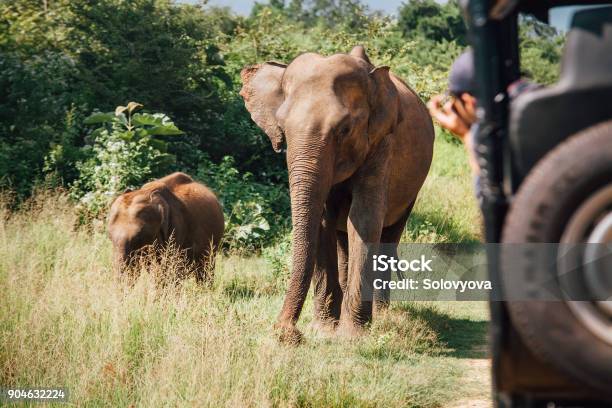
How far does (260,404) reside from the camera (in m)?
6.21

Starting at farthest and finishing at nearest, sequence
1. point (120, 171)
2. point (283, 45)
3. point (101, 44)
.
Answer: point (283, 45) < point (101, 44) < point (120, 171)

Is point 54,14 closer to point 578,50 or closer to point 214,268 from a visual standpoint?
point 214,268

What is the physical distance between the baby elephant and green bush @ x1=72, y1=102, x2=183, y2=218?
4.17 feet

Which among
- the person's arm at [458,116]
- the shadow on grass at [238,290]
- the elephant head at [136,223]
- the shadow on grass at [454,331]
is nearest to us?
the person's arm at [458,116]

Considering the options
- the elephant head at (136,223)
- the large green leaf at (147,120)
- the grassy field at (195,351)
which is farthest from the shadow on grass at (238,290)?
the large green leaf at (147,120)

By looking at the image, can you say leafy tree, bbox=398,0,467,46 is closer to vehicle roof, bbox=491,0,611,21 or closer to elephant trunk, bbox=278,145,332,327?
elephant trunk, bbox=278,145,332,327

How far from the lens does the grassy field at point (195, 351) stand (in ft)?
21.5

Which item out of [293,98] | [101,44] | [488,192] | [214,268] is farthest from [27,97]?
[488,192]

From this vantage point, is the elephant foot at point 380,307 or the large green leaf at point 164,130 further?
the large green leaf at point 164,130

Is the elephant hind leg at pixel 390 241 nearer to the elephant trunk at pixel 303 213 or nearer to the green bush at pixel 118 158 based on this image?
the elephant trunk at pixel 303 213

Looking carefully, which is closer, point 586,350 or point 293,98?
point 586,350

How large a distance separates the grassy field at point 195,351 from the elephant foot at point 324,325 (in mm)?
150

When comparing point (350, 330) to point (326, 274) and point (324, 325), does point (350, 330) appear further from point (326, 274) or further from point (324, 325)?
point (326, 274)

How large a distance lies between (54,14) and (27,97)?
2.20 m
